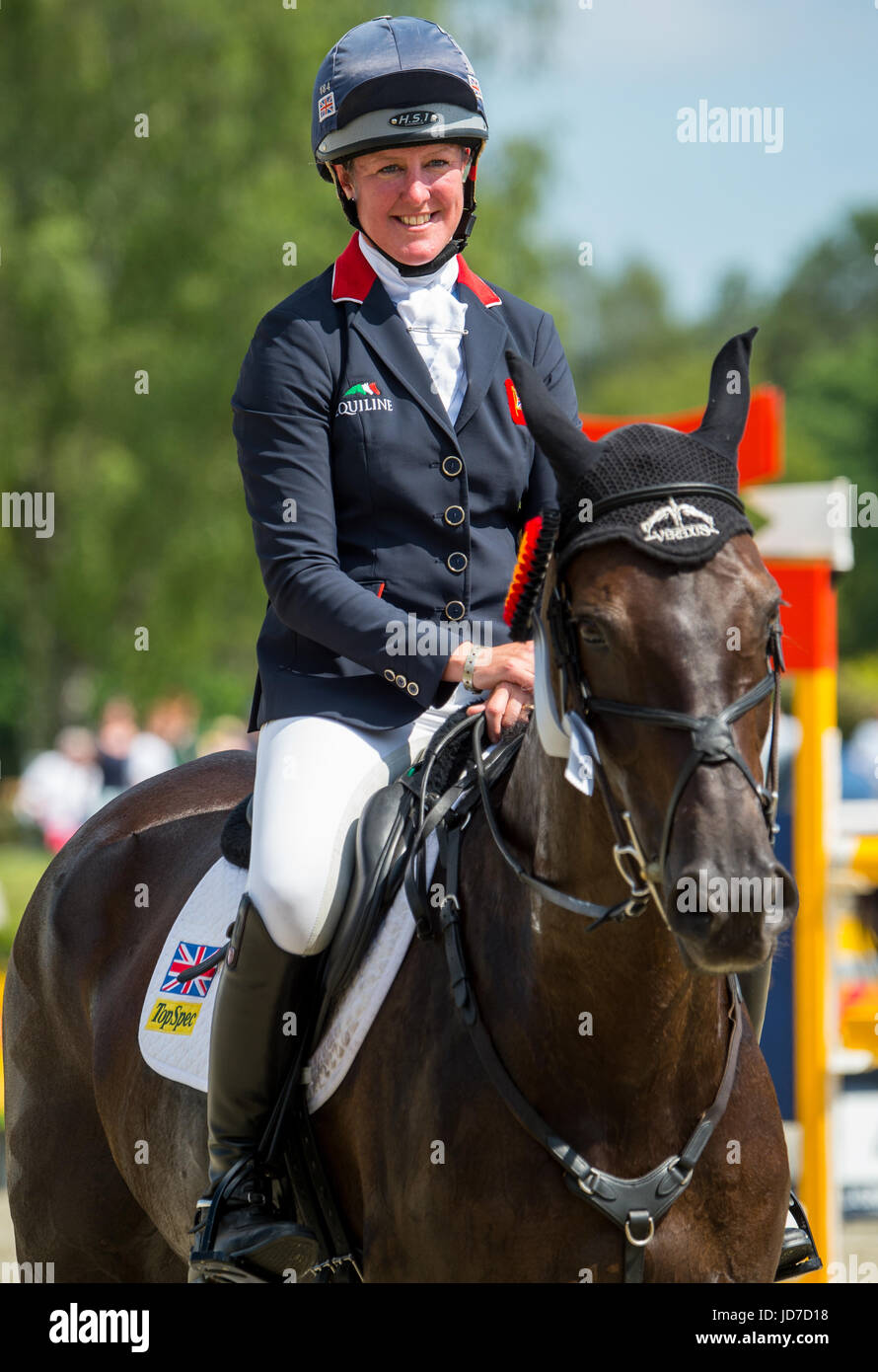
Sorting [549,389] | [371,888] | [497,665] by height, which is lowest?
[371,888]

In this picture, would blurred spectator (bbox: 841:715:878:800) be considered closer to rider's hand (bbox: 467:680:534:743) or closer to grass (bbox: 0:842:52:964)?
grass (bbox: 0:842:52:964)

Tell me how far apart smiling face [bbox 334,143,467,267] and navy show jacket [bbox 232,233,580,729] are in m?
0.12

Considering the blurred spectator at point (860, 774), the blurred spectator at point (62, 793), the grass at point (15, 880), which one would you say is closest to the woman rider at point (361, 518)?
the blurred spectator at point (860, 774)

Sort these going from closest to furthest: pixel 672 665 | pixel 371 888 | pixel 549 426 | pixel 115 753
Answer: pixel 672 665, pixel 549 426, pixel 371 888, pixel 115 753

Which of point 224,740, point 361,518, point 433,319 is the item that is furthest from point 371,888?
point 224,740

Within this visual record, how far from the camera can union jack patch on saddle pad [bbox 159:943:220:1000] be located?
437 cm

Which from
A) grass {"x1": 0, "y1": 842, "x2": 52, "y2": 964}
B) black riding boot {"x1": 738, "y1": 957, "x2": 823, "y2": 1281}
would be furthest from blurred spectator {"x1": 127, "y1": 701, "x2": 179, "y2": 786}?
black riding boot {"x1": 738, "y1": 957, "x2": 823, "y2": 1281}

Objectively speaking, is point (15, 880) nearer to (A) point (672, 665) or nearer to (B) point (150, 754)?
(B) point (150, 754)

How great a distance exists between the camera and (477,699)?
4.06 meters

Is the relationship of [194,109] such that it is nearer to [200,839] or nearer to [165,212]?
[165,212]

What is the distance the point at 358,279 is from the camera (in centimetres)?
405

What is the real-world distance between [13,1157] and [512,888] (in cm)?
252

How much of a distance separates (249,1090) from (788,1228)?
1319 millimetres

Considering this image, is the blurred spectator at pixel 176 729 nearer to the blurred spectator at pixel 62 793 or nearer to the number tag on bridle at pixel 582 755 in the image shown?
the blurred spectator at pixel 62 793
